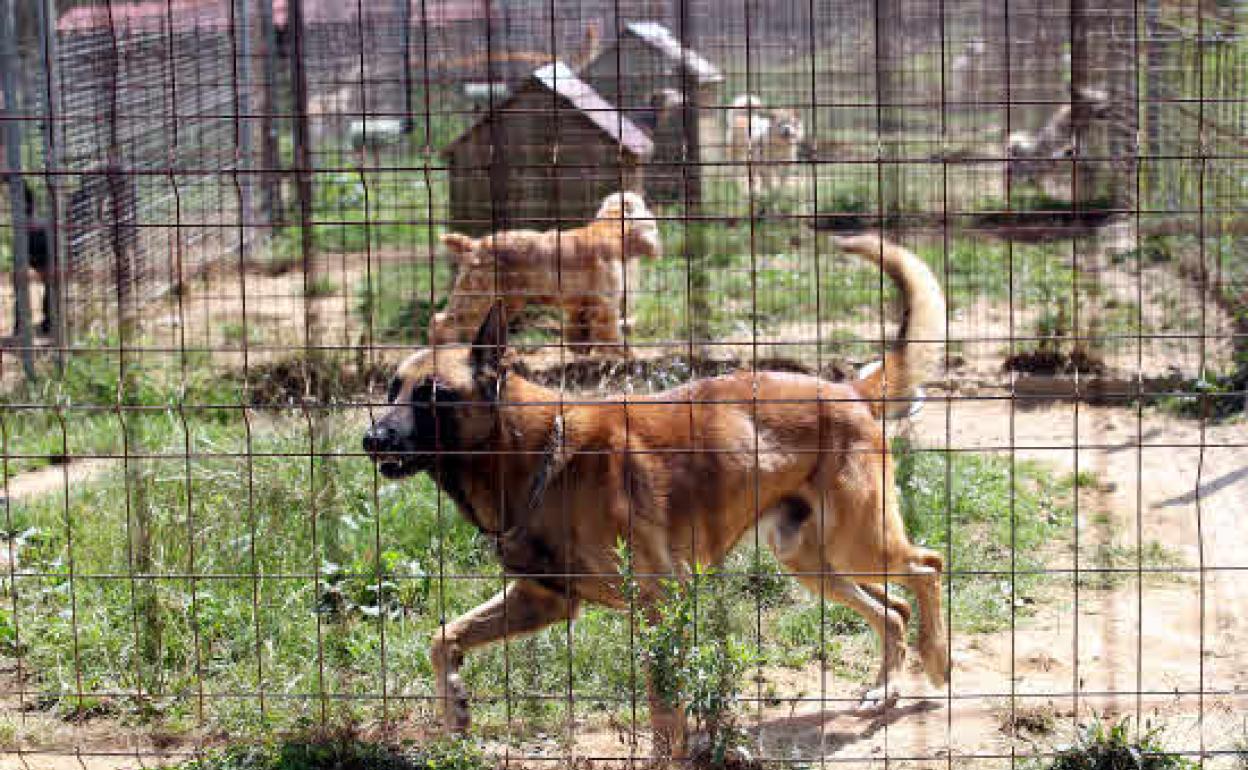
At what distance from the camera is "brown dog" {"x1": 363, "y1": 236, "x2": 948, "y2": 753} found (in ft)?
16.5

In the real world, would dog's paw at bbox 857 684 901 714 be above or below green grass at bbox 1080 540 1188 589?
below

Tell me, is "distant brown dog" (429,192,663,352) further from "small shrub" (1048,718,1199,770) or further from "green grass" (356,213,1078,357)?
"small shrub" (1048,718,1199,770)

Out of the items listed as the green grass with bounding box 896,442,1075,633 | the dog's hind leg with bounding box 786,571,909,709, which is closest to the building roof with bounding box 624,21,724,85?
the green grass with bounding box 896,442,1075,633

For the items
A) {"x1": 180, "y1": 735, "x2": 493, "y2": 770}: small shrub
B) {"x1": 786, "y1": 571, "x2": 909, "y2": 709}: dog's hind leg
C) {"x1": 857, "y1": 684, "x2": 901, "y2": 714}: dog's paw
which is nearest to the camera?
{"x1": 180, "y1": 735, "x2": 493, "y2": 770}: small shrub

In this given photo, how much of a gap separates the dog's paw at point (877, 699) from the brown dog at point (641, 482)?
0.08 ft

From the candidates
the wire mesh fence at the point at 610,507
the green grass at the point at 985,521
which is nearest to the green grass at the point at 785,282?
the wire mesh fence at the point at 610,507

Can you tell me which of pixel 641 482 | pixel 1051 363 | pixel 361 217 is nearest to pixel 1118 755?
pixel 641 482

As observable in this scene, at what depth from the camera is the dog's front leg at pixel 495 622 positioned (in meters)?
5.02

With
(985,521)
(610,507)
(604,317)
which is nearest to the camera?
(610,507)

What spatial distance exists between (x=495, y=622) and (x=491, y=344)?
0.96 metres

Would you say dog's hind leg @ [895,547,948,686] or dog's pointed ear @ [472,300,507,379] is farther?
dog's hind leg @ [895,547,948,686]

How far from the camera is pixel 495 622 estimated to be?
201 inches

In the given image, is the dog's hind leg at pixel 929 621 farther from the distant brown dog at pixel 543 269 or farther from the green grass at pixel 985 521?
the distant brown dog at pixel 543 269

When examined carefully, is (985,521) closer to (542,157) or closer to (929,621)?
(929,621)
